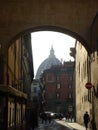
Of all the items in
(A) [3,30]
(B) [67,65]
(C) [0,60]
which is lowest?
(C) [0,60]

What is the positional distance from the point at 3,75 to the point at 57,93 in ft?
345

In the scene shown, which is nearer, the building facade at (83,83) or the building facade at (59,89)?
the building facade at (83,83)

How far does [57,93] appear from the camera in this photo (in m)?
134

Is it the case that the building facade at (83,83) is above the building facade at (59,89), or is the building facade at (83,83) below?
below

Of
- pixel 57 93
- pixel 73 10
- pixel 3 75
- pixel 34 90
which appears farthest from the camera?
pixel 34 90

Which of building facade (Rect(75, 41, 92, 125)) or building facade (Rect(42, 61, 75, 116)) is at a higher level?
building facade (Rect(42, 61, 75, 116))

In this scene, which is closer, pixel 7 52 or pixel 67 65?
pixel 7 52

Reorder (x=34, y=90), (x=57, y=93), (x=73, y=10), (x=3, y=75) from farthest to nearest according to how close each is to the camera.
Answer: (x=34, y=90) → (x=57, y=93) → (x=73, y=10) → (x=3, y=75)

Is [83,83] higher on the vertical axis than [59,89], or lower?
lower

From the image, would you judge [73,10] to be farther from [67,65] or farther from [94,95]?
[67,65]

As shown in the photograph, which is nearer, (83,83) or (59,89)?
(83,83)

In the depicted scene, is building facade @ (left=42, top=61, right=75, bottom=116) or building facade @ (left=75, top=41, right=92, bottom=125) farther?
building facade @ (left=42, top=61, right=75, bottom=116)

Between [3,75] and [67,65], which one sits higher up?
[67,65]

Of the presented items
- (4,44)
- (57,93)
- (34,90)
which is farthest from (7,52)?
(34,90)
